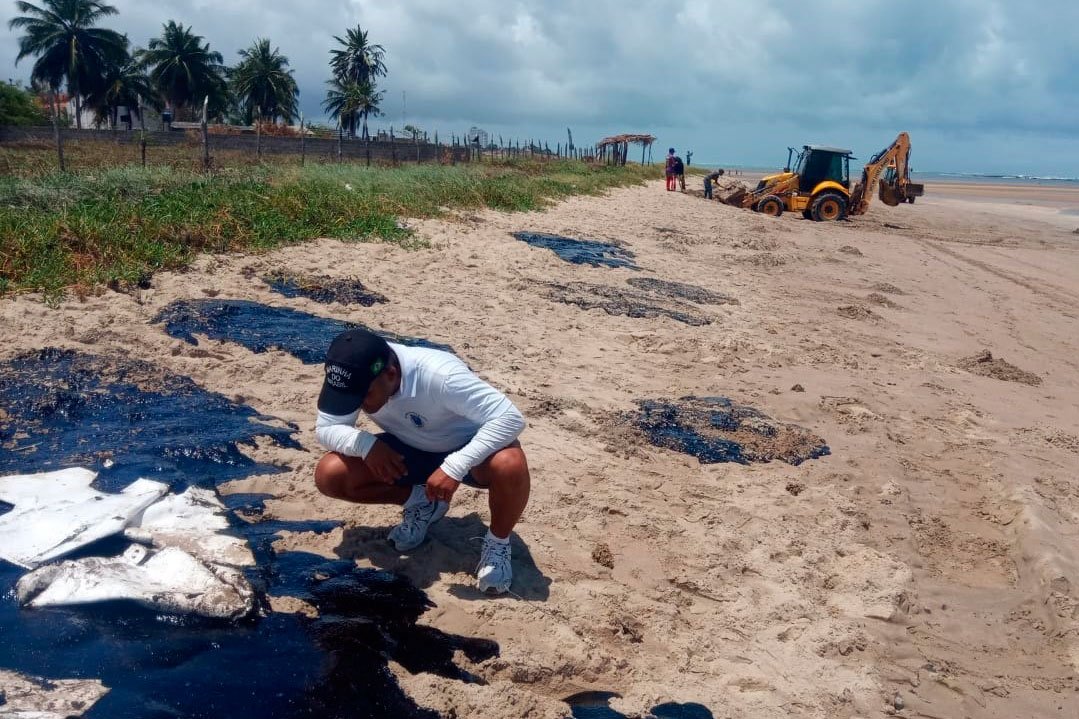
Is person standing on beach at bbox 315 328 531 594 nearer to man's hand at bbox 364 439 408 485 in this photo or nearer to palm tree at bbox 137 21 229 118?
man's hand at bbox 364 439 408 485

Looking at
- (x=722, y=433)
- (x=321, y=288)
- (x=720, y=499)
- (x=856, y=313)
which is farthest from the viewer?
(x=856, y=313)

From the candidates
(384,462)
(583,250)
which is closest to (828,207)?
(583,250)

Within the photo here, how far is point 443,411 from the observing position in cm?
289

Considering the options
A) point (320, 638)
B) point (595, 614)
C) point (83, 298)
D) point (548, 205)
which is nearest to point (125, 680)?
point (320, 638)

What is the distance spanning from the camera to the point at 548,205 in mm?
13805

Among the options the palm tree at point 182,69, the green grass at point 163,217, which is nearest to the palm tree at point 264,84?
the palm tree at point 182,69

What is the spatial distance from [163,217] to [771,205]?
16657 mm

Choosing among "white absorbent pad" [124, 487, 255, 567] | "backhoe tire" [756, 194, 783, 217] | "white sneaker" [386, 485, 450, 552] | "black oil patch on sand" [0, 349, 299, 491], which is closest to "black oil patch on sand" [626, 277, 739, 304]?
"black oil patch on sand" [0, 349, 299, 491]

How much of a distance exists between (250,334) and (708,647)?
3669mm

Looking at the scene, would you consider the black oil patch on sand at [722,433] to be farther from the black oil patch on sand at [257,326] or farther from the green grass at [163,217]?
the green grass at [163,217]

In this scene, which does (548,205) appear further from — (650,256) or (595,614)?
(595,614)

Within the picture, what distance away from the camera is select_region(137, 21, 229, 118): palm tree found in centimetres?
4528

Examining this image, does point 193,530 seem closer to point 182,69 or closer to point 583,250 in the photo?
point 583,250

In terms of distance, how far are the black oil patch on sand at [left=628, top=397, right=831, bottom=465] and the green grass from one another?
3.92m
